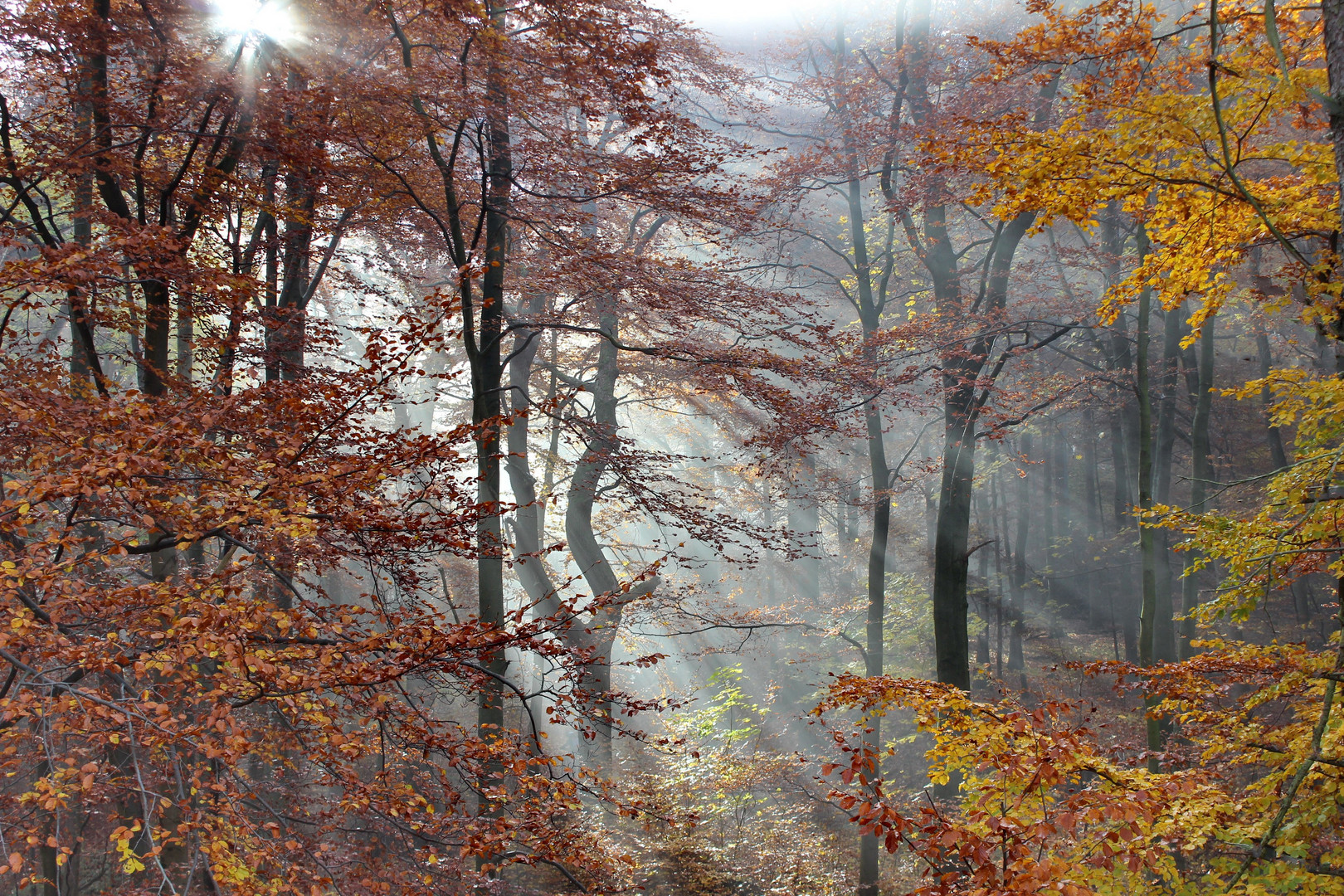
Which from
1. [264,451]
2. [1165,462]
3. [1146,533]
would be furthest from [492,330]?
[1165,462]

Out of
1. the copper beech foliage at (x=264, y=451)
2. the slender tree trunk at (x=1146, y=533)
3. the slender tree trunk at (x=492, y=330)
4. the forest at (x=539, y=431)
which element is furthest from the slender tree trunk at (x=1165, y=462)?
the slender tree trunk at (x=492, y=330)

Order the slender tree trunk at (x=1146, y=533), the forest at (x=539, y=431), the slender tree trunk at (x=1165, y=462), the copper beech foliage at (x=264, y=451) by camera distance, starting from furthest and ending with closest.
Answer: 1. the slender tree trunk at (x=1165, y=462)
2. the slender tree trunk at (x=1146, y=533)
3. the forest at (x=539, y=431)
4. the copper beech foliage at (x=264, y=451)

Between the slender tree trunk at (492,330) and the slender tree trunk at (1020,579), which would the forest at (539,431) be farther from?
the slender tree trunk at (1020,579)

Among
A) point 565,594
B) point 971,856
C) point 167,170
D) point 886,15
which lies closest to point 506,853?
point 971,856

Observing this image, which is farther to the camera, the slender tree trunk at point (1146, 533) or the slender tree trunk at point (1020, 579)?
the slender tree trunk at point (1020, 579)

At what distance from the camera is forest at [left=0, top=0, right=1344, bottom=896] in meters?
3.72

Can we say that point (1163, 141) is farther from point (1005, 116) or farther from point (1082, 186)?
point (1005, 116)

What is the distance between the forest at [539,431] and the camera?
3723 mm

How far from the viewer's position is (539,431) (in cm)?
1092

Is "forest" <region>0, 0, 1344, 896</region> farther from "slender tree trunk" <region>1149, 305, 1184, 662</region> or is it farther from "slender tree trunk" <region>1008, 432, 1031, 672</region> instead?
"slender tree trunk" <region>1008, 432, 1031, 672</region>

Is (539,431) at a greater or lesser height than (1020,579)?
greater

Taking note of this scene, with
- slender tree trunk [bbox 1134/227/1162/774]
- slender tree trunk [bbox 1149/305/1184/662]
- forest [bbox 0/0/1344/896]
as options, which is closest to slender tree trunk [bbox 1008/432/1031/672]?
forest [bbox 0/0/1344/896]

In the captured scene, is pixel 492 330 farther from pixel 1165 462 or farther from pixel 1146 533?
pixel 1165 462

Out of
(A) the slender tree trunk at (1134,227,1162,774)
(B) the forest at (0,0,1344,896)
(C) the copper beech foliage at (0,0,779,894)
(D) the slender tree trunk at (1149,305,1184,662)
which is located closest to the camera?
(C) the copper beech foliage at (0,0,779,894)
